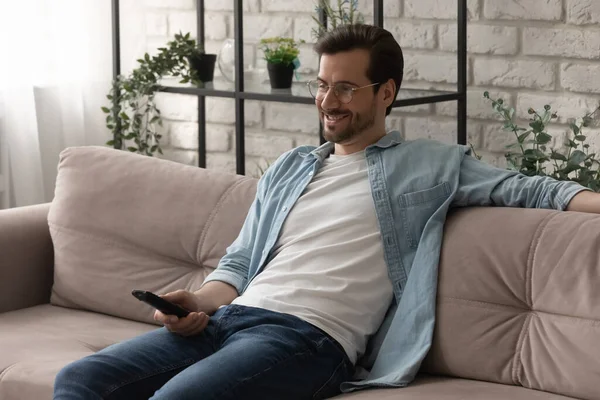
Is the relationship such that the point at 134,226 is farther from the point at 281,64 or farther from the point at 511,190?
the point at 511,190

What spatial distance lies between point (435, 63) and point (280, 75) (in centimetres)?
48

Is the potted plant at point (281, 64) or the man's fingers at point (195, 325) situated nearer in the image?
the man's fingers at point (195, 325)

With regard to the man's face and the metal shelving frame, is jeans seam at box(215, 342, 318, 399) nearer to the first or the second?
the man's face

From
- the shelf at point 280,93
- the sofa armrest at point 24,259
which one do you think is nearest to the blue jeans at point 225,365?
the sofa armrest at point 24,259

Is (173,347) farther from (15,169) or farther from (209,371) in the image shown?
(15,169)

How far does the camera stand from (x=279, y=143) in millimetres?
3779

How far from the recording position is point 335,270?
231 centimetres

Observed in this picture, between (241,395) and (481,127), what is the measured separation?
58.5 inches

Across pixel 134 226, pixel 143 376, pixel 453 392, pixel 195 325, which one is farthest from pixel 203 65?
pixel 453 392

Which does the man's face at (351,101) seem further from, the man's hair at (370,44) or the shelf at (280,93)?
the shelf at (280,93)

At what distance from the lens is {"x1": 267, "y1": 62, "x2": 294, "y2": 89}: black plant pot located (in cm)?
327

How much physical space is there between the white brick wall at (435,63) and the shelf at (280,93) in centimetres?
15

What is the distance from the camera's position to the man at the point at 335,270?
2.17 metres

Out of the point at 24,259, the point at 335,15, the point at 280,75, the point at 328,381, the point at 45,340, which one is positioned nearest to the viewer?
the point at 328,381
